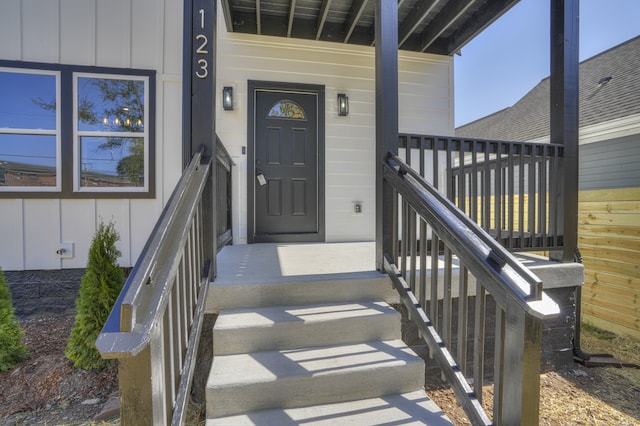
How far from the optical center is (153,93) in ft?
11.7

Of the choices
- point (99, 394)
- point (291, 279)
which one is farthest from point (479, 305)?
point (99, 394)

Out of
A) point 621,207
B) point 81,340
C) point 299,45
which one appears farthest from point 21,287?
point 621,207

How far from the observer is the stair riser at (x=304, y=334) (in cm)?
175

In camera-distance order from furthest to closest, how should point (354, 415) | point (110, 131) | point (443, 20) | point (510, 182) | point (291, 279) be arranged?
point (443, 20)
point (110, 131)
point (510, 182)
point (291, 279)
point (354, 415)

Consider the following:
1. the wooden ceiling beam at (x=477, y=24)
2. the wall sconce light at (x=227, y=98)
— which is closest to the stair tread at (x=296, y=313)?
the wall sconce light at (x=227, y=98)

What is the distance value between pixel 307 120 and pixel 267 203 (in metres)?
1.24

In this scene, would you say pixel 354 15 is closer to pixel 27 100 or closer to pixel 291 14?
pixel 291 14

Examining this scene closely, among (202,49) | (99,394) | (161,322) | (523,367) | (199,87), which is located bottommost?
(99,394)

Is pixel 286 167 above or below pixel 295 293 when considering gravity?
above

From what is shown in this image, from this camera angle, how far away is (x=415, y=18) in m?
3.71

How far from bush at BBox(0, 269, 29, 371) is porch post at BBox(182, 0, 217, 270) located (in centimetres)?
184

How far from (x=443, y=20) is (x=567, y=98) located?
1.87 metres

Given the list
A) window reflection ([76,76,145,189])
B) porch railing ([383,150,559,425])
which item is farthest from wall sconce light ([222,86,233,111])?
porch railing ([383,150,559,425])

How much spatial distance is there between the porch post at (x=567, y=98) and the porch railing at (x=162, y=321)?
299cm
